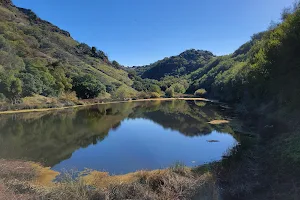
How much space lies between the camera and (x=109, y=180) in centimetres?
1323

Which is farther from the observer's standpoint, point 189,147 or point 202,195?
point 189,147

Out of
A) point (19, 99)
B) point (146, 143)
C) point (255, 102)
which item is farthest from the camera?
point (19, 99)

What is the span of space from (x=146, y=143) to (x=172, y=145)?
283cm

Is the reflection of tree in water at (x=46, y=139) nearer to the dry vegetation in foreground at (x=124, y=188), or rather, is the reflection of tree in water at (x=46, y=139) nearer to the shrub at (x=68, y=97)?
the dry vegetation in foreground at (x=124, y=188)

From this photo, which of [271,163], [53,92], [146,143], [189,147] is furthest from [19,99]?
[271,163]

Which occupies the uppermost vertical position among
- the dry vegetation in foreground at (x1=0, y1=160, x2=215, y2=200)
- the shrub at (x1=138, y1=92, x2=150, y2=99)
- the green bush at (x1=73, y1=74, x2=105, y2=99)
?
the green bush at (x1=73, y1=74, x2=105, y2=99)

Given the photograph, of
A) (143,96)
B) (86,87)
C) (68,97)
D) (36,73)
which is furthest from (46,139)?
(143,96)

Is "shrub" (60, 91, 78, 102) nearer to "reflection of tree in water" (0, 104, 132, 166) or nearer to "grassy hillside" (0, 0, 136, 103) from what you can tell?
"grassy hillside" (0, 0, 136, 103)

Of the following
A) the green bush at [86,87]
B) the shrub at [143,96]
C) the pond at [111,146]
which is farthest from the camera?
the shrub at [143,96]

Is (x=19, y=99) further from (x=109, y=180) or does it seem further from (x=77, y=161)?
(x=109, y=180)

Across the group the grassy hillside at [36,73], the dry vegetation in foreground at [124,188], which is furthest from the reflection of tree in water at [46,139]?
the grassy hillside at [36,73]

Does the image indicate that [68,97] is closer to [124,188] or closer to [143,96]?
[143,96]

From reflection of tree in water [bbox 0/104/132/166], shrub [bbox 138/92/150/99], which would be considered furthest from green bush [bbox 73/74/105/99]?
reflection of tree in water [bbox 0/104/132/166]

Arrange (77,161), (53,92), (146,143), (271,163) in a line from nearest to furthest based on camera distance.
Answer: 1. (271,163)
2. (77,161)
3. (146,143)
4. (53,92)
